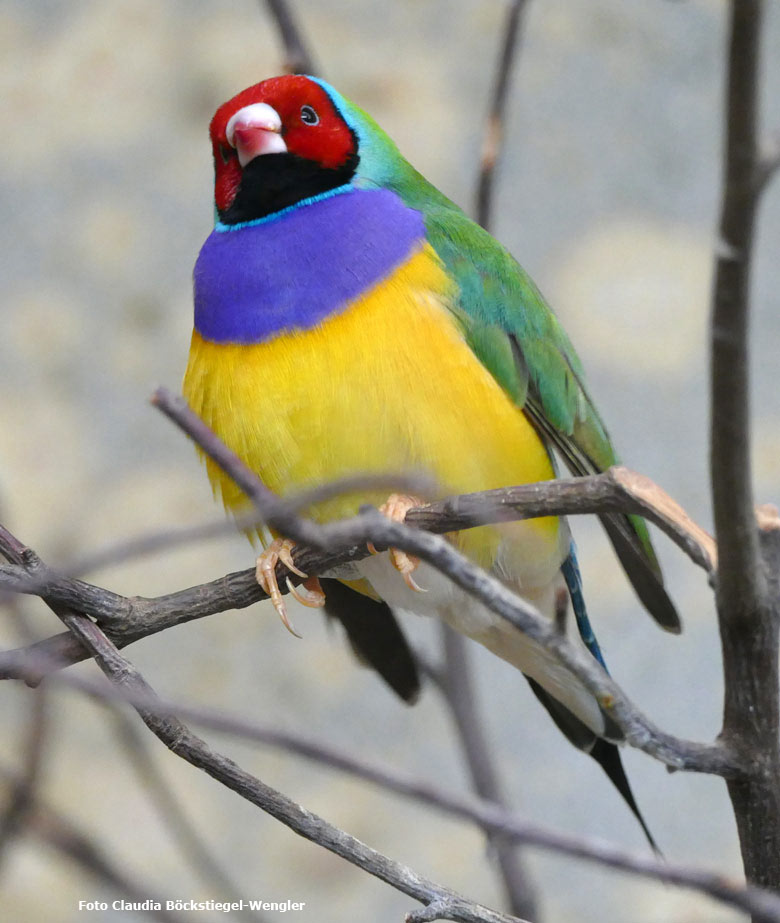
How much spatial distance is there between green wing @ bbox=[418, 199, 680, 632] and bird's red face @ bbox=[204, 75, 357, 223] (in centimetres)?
13

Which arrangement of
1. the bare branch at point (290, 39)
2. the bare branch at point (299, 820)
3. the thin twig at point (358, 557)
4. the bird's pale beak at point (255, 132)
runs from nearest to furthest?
the thin twig at point (358, 557), the bare branch at point (299, 820), the bird's pale beak at point (255, 132), the bare branch at point (290, 39)

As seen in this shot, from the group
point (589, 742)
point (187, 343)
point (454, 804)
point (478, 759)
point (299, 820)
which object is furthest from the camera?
point (187, 343)

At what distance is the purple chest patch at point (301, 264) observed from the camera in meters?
1.37

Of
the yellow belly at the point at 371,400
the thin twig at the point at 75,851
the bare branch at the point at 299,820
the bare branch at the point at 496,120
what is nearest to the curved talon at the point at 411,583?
the yellow belly at the point at 371,400

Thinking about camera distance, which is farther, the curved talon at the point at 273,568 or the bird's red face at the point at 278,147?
the bird's red face at the point at 278,147

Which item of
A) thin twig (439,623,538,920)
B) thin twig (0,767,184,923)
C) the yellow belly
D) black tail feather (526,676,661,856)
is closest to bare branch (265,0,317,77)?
the yellow belly

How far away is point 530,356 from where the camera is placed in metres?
1.48

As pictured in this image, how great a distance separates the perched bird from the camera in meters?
1.34

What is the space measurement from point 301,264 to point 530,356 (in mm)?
315

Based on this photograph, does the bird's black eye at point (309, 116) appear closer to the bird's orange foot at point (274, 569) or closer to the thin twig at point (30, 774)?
the bird's orange foot at point (274, 569)

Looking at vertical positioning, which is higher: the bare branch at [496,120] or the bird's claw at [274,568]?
the bare branch at [496,120]

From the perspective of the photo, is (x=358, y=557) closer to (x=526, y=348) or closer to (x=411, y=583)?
(x=411, y=583)

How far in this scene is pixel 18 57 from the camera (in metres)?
2.96

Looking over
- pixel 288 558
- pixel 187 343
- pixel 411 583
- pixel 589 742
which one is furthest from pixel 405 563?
pixel 187 343
